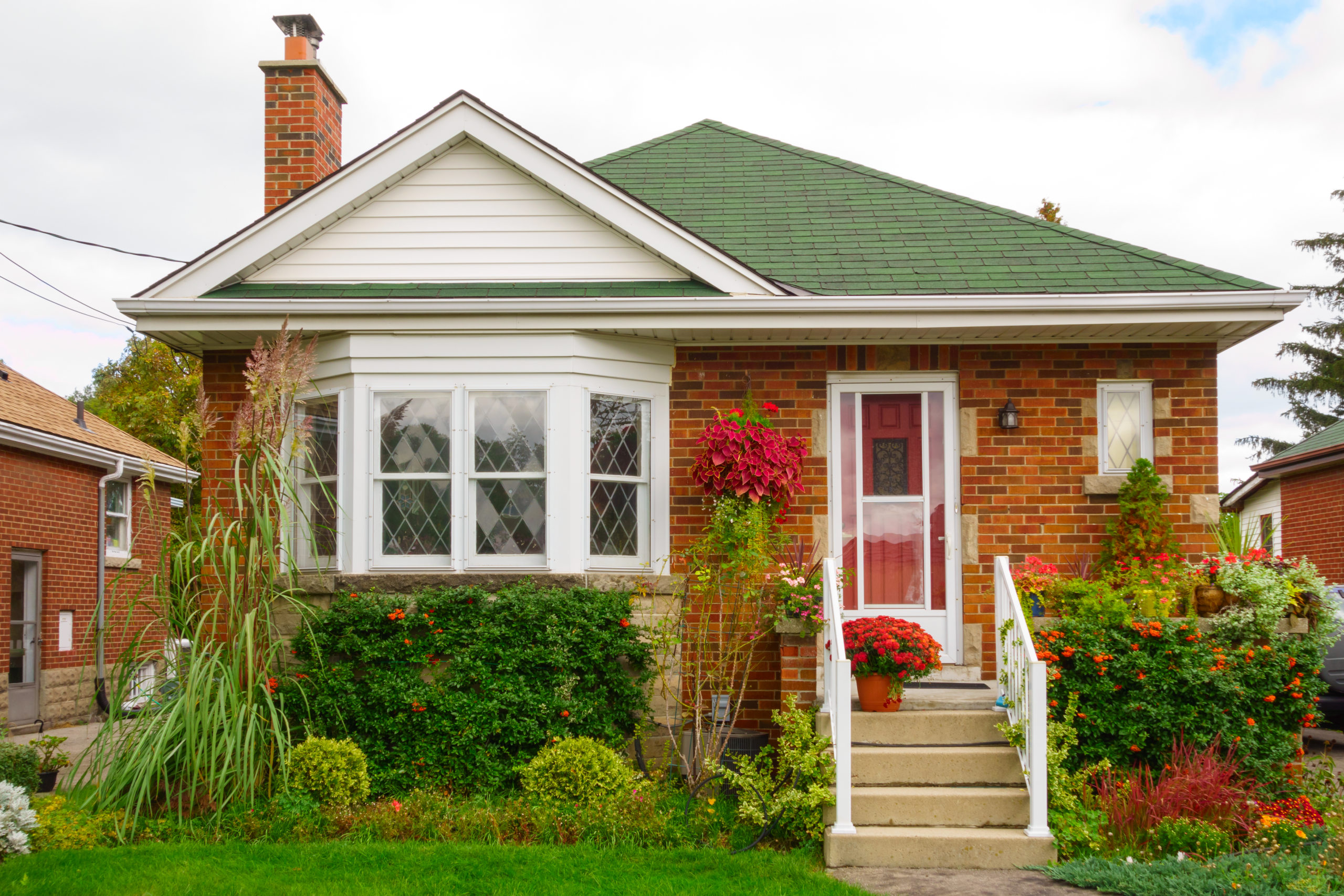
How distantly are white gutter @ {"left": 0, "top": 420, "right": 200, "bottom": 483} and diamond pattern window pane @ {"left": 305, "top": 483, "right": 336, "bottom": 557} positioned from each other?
13.9ft

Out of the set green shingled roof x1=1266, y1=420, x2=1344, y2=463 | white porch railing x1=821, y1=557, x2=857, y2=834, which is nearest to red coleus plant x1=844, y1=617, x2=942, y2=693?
white porch railing x1=821, y1=557, x2=857, y2=834

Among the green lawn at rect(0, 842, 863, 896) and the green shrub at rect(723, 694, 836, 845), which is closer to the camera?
the green lawn at rect(0, 842, 863, 896)

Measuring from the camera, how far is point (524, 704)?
6320 mm

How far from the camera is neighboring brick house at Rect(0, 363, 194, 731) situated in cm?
1202

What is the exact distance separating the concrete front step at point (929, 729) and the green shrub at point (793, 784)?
0.38m

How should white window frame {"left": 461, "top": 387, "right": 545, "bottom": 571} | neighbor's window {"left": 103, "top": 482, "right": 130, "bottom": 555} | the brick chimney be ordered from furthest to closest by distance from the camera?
neighbor's window {"left": 103, "top": 482, "right": 130, "bottom": 555}
the brick chimney
white window frame {"left": 461, "top": 387, "right": 545, "bottom": 571}

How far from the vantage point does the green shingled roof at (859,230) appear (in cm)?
753

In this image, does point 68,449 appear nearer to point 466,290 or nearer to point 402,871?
point 466,290

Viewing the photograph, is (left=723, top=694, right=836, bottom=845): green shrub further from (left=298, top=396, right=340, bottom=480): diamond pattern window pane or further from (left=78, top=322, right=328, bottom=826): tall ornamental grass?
(left=298, top=396, right=340, bottom=480): diamond pattern window pane

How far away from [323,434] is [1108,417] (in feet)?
19.8

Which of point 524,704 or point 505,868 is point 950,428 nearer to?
point 524,704

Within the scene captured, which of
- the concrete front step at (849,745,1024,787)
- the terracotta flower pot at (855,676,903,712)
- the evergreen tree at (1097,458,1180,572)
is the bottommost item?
the concrete front step at (849,745,1024,787)

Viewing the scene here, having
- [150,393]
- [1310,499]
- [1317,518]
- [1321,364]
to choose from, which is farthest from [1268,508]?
[150,393]

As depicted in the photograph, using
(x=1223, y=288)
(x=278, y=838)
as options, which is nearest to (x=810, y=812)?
(x=278, y=838)
